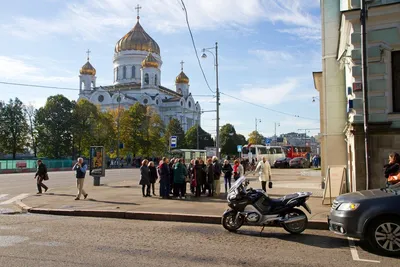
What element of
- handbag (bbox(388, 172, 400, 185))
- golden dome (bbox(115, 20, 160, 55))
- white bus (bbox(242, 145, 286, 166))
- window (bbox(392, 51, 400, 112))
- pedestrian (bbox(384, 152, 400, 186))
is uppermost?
golden dome (bbox(115, 20, 160, 55))

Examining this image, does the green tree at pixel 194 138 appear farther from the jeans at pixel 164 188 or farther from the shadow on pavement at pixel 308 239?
the shadow on pavement at pixel 308 239

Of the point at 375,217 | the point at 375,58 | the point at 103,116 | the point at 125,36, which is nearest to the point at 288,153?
the point at 103,116

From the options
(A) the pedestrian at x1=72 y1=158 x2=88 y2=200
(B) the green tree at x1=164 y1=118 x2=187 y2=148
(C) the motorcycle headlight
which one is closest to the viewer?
(C) the motorcycle headlight

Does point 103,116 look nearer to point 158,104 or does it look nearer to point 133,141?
point 133,141

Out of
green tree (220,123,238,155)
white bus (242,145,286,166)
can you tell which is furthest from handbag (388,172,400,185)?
green tree (220,123,238,155)

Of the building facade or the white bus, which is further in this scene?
the white bus

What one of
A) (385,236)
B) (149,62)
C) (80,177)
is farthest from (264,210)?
(149,62)

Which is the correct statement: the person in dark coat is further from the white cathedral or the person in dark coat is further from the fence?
the white cathedral

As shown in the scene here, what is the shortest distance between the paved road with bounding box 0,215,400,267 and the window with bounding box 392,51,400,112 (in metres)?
5.16

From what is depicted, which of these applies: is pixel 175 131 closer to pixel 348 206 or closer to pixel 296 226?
pixel 296 226

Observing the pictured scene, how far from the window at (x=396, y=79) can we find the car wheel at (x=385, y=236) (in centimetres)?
609

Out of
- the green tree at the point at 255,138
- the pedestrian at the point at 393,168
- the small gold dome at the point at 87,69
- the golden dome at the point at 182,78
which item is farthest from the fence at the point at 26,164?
the green tree at the point at 255,138

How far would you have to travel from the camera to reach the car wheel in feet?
22.1

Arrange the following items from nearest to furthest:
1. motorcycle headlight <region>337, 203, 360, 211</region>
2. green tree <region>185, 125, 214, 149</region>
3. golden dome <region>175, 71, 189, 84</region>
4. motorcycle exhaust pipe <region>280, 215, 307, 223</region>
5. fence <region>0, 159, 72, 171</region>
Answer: motorcycle headlight <region>337, 203, 360, 211</region> → motorcycle exhaust pipe <region>280, 215, 307, 223</region> → fence <region>0, 159, 72, 171</region> → green tree <region>185, 125, 214, 149</region> → golden dome <region>175, 71, 189, 84</region>
